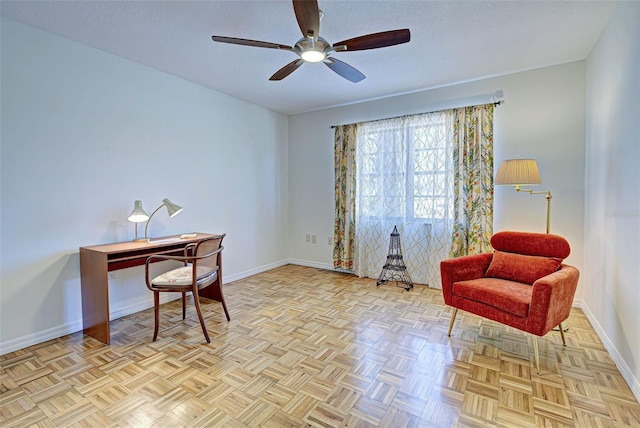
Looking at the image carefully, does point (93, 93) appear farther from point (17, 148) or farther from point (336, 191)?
point (336, 191)

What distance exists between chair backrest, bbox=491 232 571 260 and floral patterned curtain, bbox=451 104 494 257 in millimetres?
667

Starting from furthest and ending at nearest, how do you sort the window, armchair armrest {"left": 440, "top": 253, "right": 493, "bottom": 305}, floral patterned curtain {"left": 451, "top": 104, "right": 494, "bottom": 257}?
the window
floral patterned curtain {"left": 451, "top": 104, "right": 494, "bottom": 257}
armchair armrest {"left": 440, "top": 253, "right": 493, "bottom": 305}

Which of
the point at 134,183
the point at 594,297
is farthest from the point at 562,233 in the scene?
the point at 134,183

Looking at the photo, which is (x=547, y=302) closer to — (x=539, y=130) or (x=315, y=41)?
(x=539, y=130)

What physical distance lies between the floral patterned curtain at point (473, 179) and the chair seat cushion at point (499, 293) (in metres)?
1.02

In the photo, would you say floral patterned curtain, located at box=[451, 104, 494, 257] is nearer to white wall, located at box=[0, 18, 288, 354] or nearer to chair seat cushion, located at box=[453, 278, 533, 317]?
chair seat cushion, located at box=[453, 278, 533, 317]

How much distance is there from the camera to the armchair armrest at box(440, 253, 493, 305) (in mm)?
2543

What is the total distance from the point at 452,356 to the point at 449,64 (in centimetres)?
271

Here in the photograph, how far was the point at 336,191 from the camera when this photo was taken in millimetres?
4586

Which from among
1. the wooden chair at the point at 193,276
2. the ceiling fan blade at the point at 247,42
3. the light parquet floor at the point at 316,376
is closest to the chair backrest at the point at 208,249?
the wooden chair at the point at 193,276

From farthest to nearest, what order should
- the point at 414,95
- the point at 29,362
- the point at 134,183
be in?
1. the point at 414,95
2. the point at 134,183
3. the point at 29,362

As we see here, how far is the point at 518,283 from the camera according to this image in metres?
2.49

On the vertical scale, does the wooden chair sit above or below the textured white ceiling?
below

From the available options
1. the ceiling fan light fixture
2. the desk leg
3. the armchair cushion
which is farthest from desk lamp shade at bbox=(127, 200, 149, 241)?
the armchair cushion
